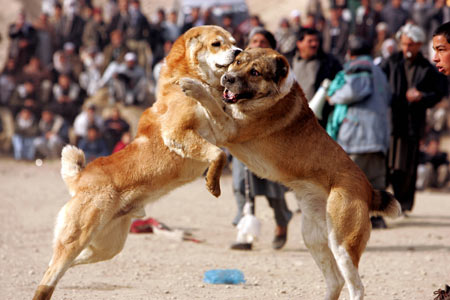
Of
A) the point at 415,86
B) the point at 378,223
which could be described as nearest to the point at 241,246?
the point at 378,223

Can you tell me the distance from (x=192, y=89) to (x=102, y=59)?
11897 mm

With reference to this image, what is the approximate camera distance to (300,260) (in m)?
6.84

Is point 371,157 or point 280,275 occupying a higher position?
point 371,157

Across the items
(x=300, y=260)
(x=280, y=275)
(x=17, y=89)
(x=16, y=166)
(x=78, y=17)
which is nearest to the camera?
(x=280, y=275)

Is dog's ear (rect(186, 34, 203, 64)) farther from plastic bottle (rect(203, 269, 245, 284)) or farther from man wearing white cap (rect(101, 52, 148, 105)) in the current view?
man wearing white cap (rect(101, 52, 148, 105))

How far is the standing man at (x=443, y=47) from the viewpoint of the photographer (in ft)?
14.9

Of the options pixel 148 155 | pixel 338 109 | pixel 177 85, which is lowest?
pixel 338 109

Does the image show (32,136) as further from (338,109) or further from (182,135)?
(182,135)

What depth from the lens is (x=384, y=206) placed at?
192 inches

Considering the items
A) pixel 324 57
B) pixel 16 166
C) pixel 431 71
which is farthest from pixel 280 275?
pixel 16 166

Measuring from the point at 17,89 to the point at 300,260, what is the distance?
434 inches

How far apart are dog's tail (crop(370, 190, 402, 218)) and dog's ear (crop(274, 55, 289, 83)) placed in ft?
4.05

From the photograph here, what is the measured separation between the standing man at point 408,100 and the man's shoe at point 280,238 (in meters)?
2.35

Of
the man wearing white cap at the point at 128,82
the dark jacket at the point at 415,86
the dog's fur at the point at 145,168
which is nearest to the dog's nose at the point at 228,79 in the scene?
the dog's fur at the point at 145,168
